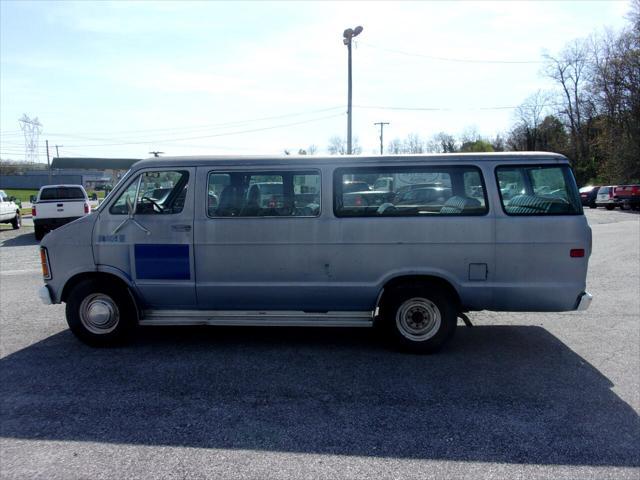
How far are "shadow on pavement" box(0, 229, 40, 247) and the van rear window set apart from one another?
5.24 ft

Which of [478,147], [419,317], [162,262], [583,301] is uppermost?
[478,147]

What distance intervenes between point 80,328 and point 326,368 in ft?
9.28

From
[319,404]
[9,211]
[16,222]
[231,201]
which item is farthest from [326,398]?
[16,222]

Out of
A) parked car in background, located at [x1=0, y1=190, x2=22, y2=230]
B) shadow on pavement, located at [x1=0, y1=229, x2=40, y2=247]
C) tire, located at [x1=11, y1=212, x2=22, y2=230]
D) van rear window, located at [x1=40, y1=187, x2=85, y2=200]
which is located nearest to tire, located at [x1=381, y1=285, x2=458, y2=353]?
shadow on pavement, located at [x1=0, y1=229, x2=40, y2=247]

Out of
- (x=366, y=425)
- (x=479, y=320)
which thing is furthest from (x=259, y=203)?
(x=479, y=320)

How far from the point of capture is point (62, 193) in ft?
59.2

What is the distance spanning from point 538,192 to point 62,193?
17057 millimetres

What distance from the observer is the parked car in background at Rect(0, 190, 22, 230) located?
20547 millimetres

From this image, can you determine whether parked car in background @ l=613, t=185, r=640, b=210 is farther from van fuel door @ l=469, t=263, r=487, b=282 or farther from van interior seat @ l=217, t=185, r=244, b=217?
van interior seat @ l=217, t=185, r=244, b=217

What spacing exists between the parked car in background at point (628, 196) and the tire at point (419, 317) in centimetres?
3169

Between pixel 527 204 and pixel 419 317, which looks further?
pixel 419 317

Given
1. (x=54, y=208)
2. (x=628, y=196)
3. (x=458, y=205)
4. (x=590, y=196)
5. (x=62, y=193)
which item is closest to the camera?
(x=458, y=205)

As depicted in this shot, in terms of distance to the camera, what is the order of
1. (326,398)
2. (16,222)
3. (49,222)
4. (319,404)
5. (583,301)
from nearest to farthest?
1. (319,404)
2. (326,398)
3. (583,301)
4. (49,222)
5. (16,222)

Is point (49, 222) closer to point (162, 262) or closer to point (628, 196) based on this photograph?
point (162, 262)
